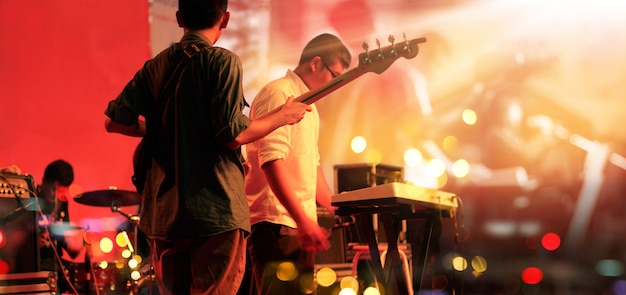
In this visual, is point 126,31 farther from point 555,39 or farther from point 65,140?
point 555,39

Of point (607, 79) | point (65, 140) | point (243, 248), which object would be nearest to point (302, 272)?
point (243, 248)

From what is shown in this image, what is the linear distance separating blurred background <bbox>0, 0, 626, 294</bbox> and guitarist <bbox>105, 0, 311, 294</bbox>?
408 cm

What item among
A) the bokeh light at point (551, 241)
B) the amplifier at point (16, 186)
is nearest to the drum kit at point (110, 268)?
the amplifier at point (16, 186)

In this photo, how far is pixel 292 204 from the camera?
2.54m

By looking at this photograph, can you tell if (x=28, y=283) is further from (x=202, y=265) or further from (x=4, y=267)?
(x=202, y=265)

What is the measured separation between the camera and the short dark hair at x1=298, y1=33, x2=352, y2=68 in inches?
120

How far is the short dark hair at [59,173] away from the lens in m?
5.53

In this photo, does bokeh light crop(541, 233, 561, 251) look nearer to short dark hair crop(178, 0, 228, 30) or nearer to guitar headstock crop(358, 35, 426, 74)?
guitar headstock crop(358, 35, 426, 74)

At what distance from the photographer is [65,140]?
591 centimetres

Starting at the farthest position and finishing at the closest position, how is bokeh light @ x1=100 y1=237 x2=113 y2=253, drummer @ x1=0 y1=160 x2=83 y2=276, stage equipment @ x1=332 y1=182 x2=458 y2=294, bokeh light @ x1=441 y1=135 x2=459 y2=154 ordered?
bokeh light @ x1=441 y1=135 x2=459 y2=154
bokeh light @ x1=100 y1=237 x2=113 y2=253
drummer @ x1=0 y1=160 x2=83 y2=276
stage equipment @ x1=332 y1=182 x2=458 y2=294

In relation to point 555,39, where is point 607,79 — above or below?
below

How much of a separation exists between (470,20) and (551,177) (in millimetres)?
1637

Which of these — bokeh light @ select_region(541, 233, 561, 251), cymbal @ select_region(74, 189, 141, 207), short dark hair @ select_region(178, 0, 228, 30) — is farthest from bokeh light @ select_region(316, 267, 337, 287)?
bokeh light @ select_region(541, 233, 561, 251)

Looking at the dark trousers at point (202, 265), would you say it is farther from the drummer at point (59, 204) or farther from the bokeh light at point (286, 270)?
the drummer at point (59, 204)
